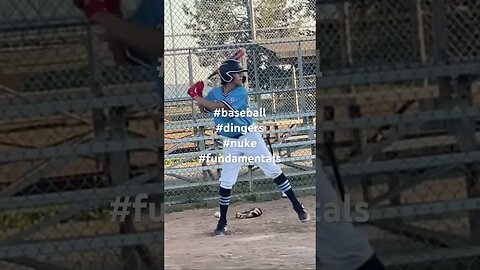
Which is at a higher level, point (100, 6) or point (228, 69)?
point (100, 6)

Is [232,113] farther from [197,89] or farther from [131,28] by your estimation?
[131,28]

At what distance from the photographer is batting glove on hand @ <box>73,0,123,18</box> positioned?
2.31 metres

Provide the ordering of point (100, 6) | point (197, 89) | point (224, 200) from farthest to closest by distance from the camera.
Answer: point (224, 200) → point (197, 89) → point (100, 6)

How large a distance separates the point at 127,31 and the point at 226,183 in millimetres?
1226

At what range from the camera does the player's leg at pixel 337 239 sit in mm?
2443

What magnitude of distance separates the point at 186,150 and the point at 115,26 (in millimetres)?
3041

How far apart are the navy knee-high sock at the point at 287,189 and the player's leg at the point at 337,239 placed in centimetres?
107

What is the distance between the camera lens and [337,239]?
245 centimetres

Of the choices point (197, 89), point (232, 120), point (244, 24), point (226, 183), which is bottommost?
point (226, 183)

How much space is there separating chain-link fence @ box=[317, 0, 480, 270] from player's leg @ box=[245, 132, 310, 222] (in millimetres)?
726

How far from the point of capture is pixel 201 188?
16.9ft

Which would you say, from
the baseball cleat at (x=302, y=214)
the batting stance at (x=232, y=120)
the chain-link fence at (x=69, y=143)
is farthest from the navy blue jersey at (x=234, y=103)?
the baseball cleat at (x=302, y=214)

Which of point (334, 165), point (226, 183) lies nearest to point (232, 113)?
point (226, 183)

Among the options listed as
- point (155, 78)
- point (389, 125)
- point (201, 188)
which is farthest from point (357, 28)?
point (201, 188)
